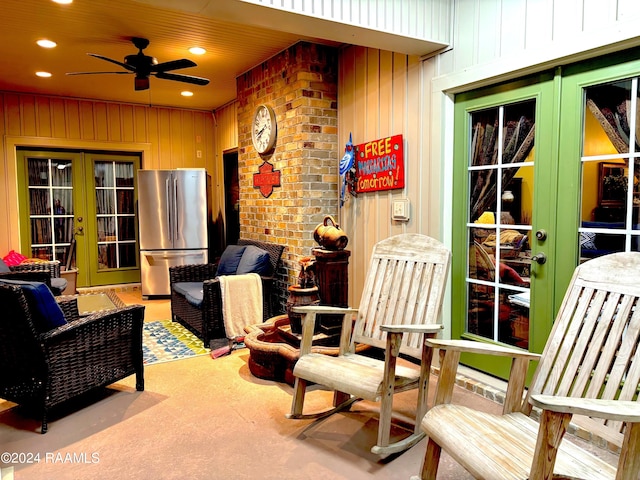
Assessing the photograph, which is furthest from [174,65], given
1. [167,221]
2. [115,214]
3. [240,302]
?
[115,214]

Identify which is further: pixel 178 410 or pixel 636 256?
pixel 178 410

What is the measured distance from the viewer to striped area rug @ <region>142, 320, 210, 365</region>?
3707 millimetres

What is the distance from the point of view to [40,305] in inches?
96.7

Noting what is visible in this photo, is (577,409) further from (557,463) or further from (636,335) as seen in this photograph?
(636,335)

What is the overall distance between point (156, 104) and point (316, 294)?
196 inches

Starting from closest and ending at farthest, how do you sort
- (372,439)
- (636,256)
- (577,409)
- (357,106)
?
(577,409) → (636,256) → (372,439) → (357,106)

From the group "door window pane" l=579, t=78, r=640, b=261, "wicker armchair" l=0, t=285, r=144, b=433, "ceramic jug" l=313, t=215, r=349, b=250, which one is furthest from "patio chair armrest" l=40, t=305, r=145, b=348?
"door window pane" l=579, t=78, r=640, b=261

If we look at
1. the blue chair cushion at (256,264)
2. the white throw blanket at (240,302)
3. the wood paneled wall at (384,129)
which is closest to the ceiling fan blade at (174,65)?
the wood paneled wall at (384,129)

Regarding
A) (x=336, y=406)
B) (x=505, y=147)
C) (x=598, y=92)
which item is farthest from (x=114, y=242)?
(x=598, y=92)

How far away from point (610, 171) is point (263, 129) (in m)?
3.31

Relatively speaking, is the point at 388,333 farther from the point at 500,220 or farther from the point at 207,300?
the point at 207,300

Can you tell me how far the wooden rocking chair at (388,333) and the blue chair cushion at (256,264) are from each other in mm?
1754

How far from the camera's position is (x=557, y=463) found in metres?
1.49

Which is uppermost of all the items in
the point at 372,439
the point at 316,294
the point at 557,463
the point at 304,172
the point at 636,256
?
the point at 304,172
